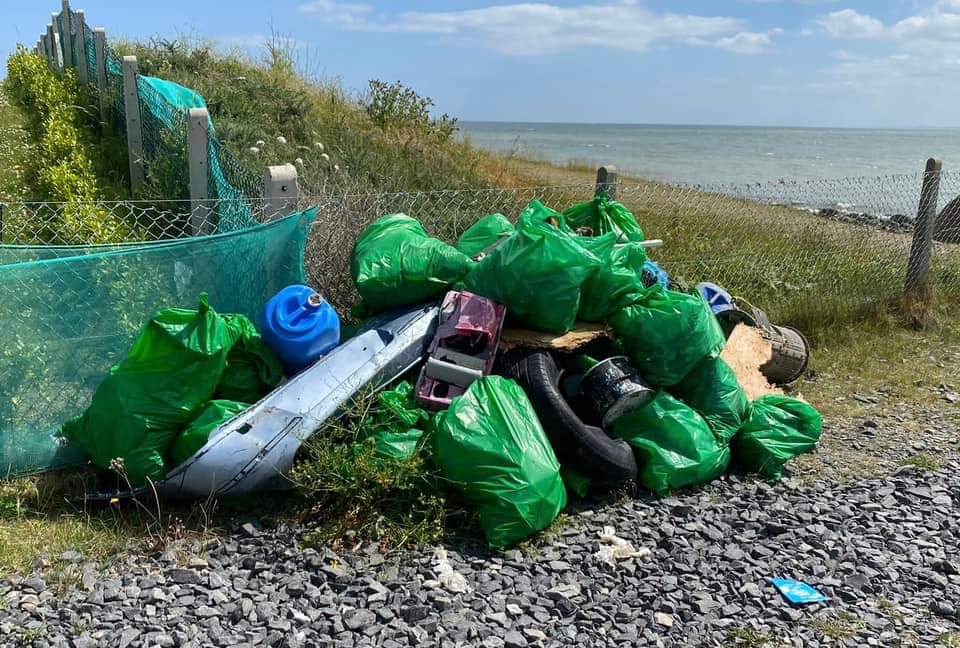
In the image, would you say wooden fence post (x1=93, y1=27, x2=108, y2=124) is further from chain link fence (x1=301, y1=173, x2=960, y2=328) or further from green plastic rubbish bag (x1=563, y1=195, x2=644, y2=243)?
green plastic rubbish bag (x1=563, y1=195, x2=644, y2=243)

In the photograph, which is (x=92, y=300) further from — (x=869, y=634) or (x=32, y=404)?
(x=869, y=634)

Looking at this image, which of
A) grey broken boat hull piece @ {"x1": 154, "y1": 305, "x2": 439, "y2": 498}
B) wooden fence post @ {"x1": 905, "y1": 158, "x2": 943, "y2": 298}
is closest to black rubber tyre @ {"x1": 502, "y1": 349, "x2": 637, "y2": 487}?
grey broken boat hull piece @ {"x1": 154, "y1": 305, "x2": 439, "y2": 498}

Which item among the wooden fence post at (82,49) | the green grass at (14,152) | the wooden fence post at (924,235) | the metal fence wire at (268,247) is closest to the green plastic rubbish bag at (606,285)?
the metal fence wire at (268,247)

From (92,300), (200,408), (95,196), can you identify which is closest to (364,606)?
(200,408)

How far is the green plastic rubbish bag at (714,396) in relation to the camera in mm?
3918

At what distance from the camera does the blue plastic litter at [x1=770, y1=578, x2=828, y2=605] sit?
2.86 m

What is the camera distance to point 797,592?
291 cm

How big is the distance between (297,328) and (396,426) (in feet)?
2.10

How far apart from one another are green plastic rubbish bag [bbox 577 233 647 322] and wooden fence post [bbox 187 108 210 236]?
2.22 metres

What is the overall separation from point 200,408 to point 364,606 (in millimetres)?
1159

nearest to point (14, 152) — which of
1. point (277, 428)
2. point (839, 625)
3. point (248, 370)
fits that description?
point (248, 370)

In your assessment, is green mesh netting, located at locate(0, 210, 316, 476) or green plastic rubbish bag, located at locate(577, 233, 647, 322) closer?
green mesh netting, located at locate(0, 210, 316, 476)

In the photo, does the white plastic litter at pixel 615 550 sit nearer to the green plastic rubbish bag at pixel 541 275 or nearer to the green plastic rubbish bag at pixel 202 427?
the green plastic rubbish bag at pixel 541 275

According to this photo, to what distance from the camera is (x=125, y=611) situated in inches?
103
